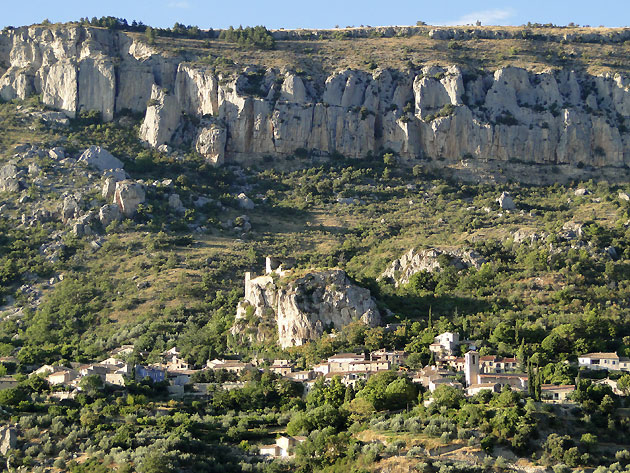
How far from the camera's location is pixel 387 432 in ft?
194

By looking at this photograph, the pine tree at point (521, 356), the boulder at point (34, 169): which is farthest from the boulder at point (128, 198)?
the pine tree at point (521, 356)

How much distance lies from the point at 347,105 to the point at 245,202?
16829 millimetres

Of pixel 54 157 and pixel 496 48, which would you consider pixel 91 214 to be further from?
pixel 496 48

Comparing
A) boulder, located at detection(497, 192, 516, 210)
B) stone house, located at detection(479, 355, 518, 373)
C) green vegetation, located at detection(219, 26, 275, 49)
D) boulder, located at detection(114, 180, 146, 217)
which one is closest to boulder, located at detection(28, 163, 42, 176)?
boulder, located at detection(114, 180, 146, 217)

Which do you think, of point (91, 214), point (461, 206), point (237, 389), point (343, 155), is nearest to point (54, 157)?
point (91, 214)

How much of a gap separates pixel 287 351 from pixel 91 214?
28.5 m

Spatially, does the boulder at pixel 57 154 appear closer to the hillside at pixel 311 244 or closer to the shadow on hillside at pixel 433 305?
the hillside at pixel 311 244

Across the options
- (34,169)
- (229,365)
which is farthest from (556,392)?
(34,169)

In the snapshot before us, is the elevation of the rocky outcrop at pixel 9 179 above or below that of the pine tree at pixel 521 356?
above

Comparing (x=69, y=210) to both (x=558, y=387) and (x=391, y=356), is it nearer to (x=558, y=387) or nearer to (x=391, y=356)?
(x=391, y=356)

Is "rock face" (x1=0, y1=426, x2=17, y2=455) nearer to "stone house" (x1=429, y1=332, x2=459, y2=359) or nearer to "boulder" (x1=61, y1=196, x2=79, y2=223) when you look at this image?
"stone house" (x1=429, y1=332, x2=459, y2=359)

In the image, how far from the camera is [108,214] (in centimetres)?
9700

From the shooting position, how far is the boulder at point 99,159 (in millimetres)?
105125

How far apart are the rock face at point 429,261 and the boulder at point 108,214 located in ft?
79.7
